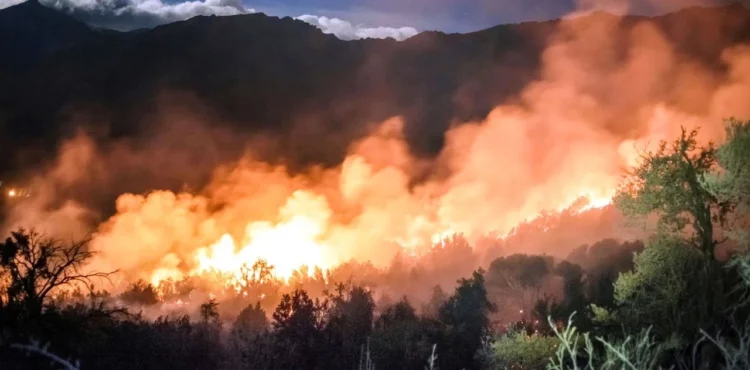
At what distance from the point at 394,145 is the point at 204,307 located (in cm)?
7952

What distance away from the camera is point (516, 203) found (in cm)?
11731

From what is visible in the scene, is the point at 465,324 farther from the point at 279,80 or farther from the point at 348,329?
the point at 279,80

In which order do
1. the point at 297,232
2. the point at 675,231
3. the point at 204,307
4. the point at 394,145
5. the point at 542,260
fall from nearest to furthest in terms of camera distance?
the point at 675,231
the point at 204,307
the point at 542,260
the point at 297,232
the point at 394,145

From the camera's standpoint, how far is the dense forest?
1733 cm

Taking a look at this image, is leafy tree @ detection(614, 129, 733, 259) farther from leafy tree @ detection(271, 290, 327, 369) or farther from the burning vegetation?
leafy tree @ detection(271, 290, 327, 369)

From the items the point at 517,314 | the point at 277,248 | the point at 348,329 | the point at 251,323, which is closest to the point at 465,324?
the point at 348,329

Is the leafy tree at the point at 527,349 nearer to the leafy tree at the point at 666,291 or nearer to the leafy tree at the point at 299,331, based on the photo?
the leafy tree at the point at 666,291

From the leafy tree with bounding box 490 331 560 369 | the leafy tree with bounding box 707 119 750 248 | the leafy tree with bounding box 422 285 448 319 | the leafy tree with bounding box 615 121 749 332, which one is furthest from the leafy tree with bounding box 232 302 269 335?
the leafy tree with bounding box 707 119 750 248

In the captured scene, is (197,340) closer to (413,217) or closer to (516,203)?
(413,217)

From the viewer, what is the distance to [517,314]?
6962 centimetres

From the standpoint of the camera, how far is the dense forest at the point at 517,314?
17.3 metres

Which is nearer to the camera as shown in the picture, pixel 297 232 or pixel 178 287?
pixel 178 287

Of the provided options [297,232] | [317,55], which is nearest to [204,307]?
[297,232]

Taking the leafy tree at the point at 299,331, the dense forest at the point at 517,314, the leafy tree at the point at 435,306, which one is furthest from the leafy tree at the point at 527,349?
the leafy tree at the point at 435,306
